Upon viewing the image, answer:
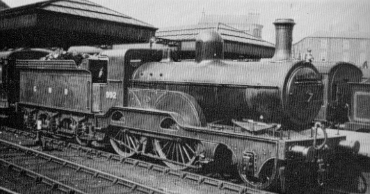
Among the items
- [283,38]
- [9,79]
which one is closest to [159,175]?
[283,38]

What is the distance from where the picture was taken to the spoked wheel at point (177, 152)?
8516mm

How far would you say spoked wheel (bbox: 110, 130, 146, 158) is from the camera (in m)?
9.80

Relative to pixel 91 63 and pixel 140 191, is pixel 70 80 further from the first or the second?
pixel 140 191

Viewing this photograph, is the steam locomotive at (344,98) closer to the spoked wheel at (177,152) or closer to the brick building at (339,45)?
the spoked wheel at (177,152)

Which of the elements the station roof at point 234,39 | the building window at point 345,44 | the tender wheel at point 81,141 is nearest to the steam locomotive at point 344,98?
the station roof at point 234,39

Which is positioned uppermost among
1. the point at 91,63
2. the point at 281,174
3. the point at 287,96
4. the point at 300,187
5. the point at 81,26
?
the point at 81,26

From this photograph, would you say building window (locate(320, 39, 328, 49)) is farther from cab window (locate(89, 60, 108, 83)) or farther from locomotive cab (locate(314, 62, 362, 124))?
cab window (locate(89, 60, 108, 83))

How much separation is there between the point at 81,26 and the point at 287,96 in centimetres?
1325

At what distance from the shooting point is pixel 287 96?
24.3ft

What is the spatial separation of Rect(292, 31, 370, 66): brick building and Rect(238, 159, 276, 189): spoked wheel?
119ft

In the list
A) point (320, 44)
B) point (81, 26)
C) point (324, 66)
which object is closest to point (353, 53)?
point (320, 44)

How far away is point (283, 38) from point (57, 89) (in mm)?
7622

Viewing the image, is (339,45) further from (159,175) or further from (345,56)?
(159,175)

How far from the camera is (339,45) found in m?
46.4
